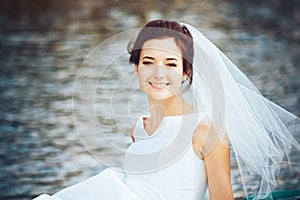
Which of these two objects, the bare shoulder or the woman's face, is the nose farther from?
the bare shoulder

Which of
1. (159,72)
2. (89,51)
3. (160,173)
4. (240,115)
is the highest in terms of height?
(89,51)

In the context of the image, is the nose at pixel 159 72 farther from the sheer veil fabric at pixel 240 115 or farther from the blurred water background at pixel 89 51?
the blurred water background at pixel 89 51

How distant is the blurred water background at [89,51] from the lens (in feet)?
11.1

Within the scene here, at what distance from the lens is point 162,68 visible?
4.43 feet

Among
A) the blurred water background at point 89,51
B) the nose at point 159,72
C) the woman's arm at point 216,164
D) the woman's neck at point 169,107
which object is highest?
the blurred water background at point 89,51

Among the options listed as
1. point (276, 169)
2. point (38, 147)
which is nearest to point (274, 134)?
point (276, 169)

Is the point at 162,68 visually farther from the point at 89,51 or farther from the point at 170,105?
Result: the point at 89,51

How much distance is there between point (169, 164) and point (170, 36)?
30 cm

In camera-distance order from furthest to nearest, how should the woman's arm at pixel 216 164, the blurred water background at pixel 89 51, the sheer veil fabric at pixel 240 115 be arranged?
1. the blurred water background at pixel 89 51
2. the sheer veil fabric at pixel 240 115
3. the woman's arm at pixel 216 164

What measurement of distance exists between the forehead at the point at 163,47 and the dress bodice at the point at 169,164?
153 millimetres

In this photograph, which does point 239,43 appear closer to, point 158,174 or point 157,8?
point 157,8

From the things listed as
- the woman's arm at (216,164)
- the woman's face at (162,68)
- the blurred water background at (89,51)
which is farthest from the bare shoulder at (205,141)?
the blurred water background at (89,51)

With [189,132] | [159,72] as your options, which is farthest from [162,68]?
[189,132]

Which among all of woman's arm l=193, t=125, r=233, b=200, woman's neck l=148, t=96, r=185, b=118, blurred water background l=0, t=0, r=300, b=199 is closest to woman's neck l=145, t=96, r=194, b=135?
woman's neck l=148, t=96, r=185, b=118
